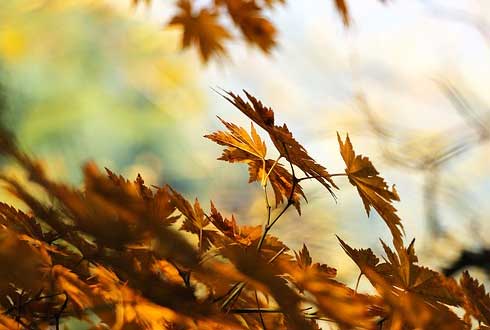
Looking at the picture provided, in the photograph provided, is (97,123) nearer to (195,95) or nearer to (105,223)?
(195,95)

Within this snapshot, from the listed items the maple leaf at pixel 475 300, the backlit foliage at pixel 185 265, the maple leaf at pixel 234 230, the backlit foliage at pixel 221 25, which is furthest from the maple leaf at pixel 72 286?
the backlit foliage at pixel 221 25

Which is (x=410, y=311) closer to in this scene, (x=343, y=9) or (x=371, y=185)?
(x=371, y=185)

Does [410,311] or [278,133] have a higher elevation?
[278,133]

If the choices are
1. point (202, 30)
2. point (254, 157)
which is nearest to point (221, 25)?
point (202, 30)

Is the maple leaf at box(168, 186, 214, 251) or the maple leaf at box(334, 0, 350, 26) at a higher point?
the maple leaf at box(168, 186, 214, 251)

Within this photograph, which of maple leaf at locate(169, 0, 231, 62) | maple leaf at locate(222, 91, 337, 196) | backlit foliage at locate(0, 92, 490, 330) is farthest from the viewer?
maple leaf at locate(169, 0, 231, 62)

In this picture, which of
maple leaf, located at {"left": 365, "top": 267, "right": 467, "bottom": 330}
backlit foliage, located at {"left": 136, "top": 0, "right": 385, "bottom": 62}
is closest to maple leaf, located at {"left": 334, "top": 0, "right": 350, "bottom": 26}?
backlit foliage, located at {"left": 136, "top": 0, "right": 385, "bottom": 62}

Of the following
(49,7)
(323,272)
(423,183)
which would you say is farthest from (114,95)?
(323,272)

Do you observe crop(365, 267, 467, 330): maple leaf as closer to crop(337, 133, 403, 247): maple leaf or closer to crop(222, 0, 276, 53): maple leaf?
crop(337, 133, 403, 247): maple leaf
